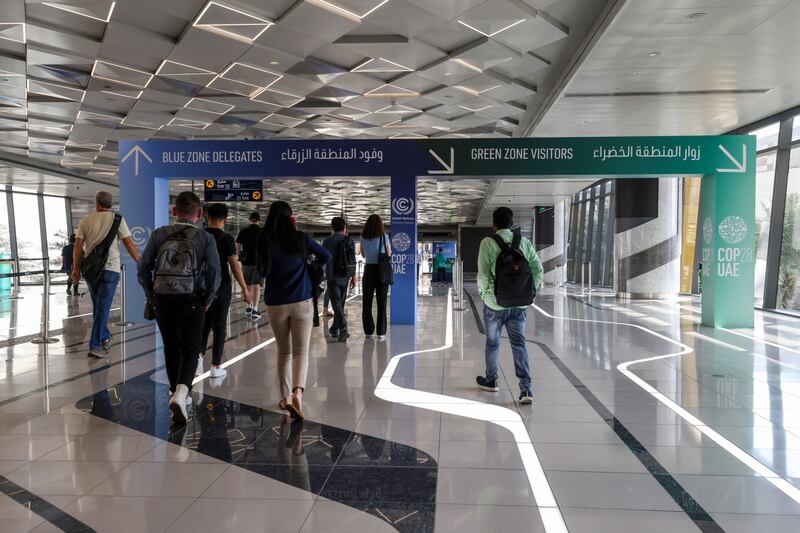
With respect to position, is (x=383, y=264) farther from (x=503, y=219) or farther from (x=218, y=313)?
(x=503, y=219)

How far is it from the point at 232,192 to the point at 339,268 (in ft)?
29.6

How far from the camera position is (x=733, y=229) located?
386 inches

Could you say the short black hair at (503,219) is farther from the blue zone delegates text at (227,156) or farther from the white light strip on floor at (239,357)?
the blue zone delegates text at (227,156)

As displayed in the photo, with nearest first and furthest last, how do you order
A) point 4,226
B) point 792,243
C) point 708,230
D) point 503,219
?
point 503,219, point 708,230, point 792,243, point 4,226

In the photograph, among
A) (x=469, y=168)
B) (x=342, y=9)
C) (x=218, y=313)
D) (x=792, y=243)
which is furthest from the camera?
(x=792, y=243)

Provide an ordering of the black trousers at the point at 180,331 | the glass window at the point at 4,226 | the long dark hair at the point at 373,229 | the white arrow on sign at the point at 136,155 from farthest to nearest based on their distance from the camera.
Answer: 1. the glass window at the point at 4,226
2. the white arrow on sign at the point at 136,155
3. the long dark hair at the point at 373,229
4. the black trousers at the point at 180,331

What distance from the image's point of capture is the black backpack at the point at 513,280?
189 inches

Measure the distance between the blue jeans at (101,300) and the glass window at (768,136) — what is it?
38.1ft

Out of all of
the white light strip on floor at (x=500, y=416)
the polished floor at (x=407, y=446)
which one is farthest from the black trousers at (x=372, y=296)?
the white light strip on floor at (x=500, y=416)

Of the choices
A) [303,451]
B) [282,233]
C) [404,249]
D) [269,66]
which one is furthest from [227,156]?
[303,451]

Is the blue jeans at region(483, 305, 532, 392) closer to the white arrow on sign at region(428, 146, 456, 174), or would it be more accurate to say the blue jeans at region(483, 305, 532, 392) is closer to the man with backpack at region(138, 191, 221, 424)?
the man with backpack at region(138, 191, 221, 424)

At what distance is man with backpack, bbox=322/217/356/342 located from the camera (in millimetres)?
8320

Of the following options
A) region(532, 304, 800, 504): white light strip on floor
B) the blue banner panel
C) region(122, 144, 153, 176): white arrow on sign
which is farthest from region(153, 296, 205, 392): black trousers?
region(122, 144, 153, 176): white arrow on sign

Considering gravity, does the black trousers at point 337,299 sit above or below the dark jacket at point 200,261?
below
